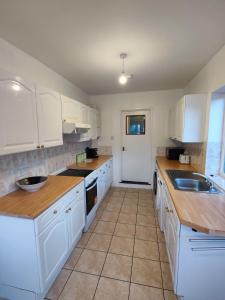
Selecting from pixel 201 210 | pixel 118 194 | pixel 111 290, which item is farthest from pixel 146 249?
pixel 118 194

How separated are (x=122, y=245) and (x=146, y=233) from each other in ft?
1.43

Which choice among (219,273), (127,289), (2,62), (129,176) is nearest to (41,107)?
(2,62)

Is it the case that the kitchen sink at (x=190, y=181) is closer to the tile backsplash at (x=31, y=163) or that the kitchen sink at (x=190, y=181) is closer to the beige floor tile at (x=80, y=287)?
the beige floor tile at (x=80, y=287)

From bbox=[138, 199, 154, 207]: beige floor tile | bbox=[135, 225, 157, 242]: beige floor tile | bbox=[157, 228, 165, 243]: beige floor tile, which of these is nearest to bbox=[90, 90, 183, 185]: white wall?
bbox=[138, 199, 154, 207]: beige floor tile

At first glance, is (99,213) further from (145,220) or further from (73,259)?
(73,259)

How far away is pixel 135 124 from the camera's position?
3980mm

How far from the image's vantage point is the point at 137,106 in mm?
3811

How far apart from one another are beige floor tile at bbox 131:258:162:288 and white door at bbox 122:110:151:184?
2379 mm

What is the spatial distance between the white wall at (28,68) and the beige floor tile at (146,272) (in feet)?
7.87

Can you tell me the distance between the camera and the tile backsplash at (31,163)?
1.63 metres

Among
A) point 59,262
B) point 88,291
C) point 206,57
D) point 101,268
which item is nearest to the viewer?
point 88,291

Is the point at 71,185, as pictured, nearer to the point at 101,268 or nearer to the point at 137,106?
the point at 101,268

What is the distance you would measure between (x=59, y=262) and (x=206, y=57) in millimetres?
2905

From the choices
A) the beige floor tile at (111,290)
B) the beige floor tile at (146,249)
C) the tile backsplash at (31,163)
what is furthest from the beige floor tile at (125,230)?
the tile backsplash at (31,163)
